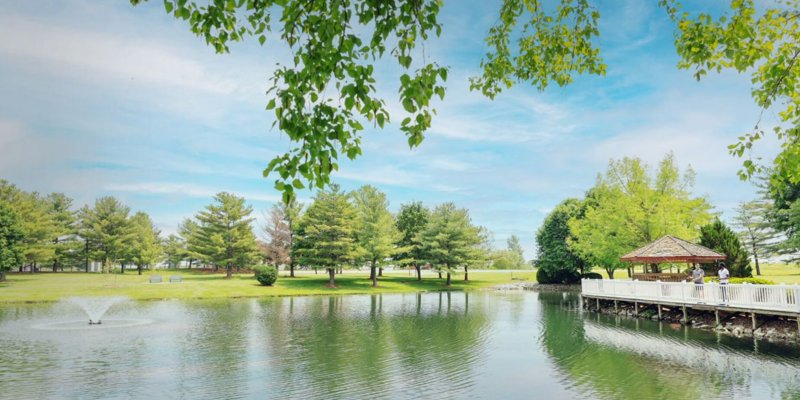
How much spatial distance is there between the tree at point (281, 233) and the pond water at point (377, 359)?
35333 mm

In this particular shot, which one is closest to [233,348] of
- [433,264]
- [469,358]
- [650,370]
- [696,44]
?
[469,358]

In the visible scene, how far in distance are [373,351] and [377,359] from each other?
4.72 feet

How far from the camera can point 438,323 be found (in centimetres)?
2509

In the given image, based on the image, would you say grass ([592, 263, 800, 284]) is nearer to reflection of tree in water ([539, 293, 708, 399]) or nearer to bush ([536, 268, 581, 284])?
bush ([536, 268, 581, 284])

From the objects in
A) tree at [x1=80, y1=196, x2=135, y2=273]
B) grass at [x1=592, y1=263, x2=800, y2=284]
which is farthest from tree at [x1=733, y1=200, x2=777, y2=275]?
tree at [x1=80, y1=196, x2=135, y2=273]

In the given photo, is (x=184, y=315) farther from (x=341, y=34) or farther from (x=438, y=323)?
(x=341, y=34)

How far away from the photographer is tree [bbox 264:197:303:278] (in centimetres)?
6241

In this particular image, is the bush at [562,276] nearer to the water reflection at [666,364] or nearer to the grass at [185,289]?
the grass at [185,289]

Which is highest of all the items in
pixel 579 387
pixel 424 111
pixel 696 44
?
pixel 696 44

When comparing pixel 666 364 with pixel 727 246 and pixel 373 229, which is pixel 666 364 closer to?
pixel 727 246

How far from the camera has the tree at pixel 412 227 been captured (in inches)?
2393

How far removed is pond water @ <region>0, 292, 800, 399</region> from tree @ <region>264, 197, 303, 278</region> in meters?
35.3

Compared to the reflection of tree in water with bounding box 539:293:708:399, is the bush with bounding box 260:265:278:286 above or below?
above

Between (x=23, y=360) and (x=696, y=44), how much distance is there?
1944 centimetres
